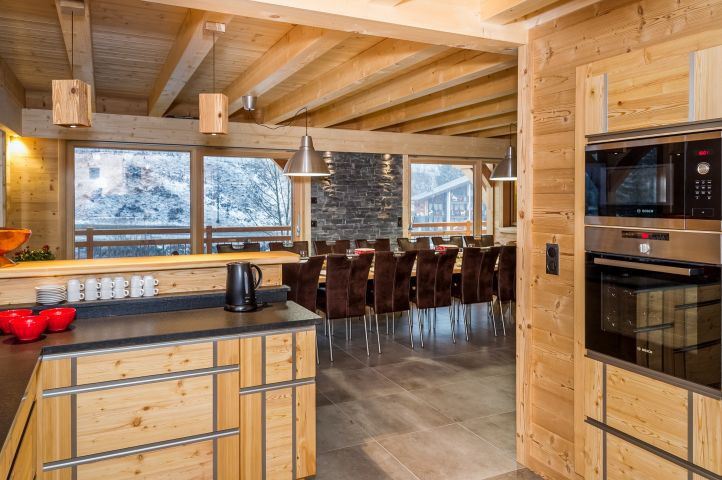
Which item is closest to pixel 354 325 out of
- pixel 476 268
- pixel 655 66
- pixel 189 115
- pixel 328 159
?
pixel 476 268

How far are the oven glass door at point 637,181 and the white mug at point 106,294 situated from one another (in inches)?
98.1

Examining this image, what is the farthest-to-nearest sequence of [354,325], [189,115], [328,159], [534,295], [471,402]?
[328,159] → [189,115] → [354,325] → [471,402] → [534,295]

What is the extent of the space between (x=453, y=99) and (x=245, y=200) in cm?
350

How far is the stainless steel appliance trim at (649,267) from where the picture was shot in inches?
86.7

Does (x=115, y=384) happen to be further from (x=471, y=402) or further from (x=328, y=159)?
(x=328, y=159)

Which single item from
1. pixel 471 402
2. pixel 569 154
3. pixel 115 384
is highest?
pixel 569 154

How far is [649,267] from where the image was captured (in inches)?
93.2

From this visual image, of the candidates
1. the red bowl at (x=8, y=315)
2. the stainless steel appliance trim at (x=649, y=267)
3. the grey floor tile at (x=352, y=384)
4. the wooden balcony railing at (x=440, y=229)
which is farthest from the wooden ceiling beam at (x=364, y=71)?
the wooden balcony railing at (x=440, y=229)

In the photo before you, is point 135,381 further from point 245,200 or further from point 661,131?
point 245,200

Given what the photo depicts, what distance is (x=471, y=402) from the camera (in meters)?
4.15

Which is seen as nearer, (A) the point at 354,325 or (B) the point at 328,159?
(A) the point at 354,325

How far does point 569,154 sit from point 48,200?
6.31 meters

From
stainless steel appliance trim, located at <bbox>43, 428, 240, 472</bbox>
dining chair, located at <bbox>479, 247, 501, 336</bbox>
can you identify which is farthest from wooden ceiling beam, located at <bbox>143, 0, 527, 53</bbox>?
dining chair, located at <bbox>479, 247, 501, 336</bbox>

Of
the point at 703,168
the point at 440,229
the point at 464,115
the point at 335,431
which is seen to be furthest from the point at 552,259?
the point at 440,229
